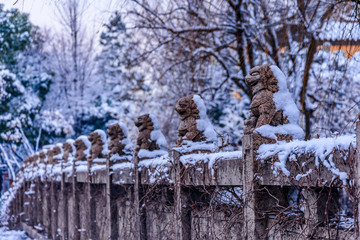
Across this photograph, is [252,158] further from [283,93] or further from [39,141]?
[39,141]

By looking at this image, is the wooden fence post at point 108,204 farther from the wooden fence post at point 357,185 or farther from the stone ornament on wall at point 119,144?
the wooden fence post at point 357,185

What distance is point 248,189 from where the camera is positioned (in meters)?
3.81

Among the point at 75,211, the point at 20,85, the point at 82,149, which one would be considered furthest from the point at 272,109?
the point at 20,85

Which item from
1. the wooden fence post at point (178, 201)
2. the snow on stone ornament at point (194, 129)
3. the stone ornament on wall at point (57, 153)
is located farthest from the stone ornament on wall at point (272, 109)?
the stone ornament on wall at point (57, 153)

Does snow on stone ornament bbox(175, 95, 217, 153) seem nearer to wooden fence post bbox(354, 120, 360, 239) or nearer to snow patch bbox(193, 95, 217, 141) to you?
snow patch bbox(193, 95, 217, 141)

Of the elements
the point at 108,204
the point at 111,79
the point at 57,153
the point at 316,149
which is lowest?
→ the point at 108,204

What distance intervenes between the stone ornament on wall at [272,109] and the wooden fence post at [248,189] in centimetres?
7

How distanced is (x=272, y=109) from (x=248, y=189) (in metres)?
0.66

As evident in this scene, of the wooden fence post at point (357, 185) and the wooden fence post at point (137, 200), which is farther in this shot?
the wooden fence post at point (137, 200)

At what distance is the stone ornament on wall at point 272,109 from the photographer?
149 inches

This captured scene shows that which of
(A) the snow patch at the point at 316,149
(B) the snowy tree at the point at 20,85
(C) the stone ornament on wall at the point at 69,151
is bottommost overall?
(A) the snow patch at the point at 316,149

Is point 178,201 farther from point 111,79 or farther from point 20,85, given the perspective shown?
point 111,79

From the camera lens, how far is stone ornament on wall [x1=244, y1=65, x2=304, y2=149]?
3777 mm

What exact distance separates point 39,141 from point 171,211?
956 inches
